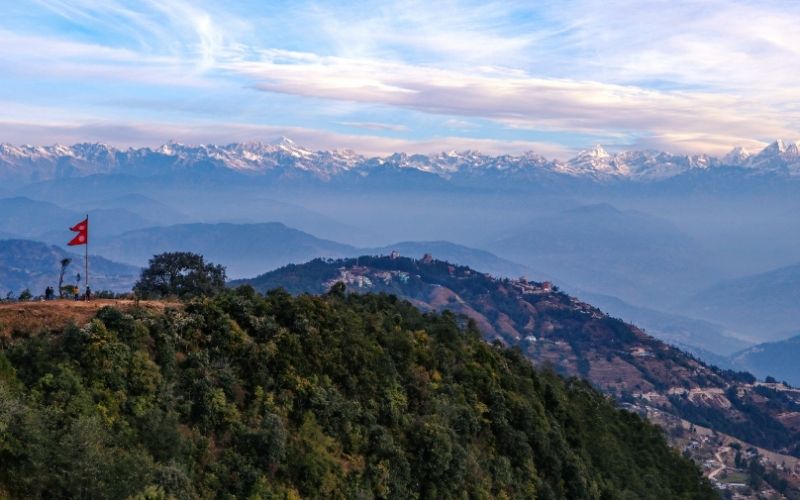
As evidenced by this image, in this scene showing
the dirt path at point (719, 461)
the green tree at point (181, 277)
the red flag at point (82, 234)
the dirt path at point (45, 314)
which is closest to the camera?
the dirt path at point (45, 314)

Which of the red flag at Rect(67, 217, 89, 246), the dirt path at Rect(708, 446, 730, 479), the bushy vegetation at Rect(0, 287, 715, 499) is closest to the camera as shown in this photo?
the bushy vegetation at Rect(0, 287, 715, 499)

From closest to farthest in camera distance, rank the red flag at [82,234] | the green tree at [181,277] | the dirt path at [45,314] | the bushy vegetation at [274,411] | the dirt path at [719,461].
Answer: the bushy vegetation at [274,411]
the dirt path at [45,314]
the red flag at [82,234]
the green tree at [181,277]
the dirt path at [719,461]

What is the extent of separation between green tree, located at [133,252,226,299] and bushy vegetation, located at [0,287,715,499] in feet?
26.2

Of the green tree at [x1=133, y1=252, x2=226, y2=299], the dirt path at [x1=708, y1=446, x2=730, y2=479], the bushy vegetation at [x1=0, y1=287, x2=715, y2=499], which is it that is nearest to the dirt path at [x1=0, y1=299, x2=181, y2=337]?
the bushy vegetation at [x1=0, y1=287, x2=715, y2=499]

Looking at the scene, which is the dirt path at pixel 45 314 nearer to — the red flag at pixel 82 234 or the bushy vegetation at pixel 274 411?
the bushy vegetation at pixel 274 411

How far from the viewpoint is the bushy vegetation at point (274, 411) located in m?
26.2

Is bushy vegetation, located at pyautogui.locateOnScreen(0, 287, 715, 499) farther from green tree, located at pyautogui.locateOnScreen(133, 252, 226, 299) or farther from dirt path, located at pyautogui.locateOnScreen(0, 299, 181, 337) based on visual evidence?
green tree, located at pyautogui.locateOnScreen(133, 252, 226, 299)

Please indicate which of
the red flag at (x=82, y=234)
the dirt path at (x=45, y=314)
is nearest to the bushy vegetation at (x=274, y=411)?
the dirt path at (x=45, y=314)

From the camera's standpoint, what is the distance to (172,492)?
25312 mm

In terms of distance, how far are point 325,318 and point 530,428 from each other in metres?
14.4

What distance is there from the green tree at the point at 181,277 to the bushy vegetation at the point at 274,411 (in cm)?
797

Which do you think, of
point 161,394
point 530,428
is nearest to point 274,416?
point 161,394

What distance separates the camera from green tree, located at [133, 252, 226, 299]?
172 feet

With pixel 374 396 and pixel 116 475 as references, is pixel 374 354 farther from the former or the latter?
pixel 116 475
